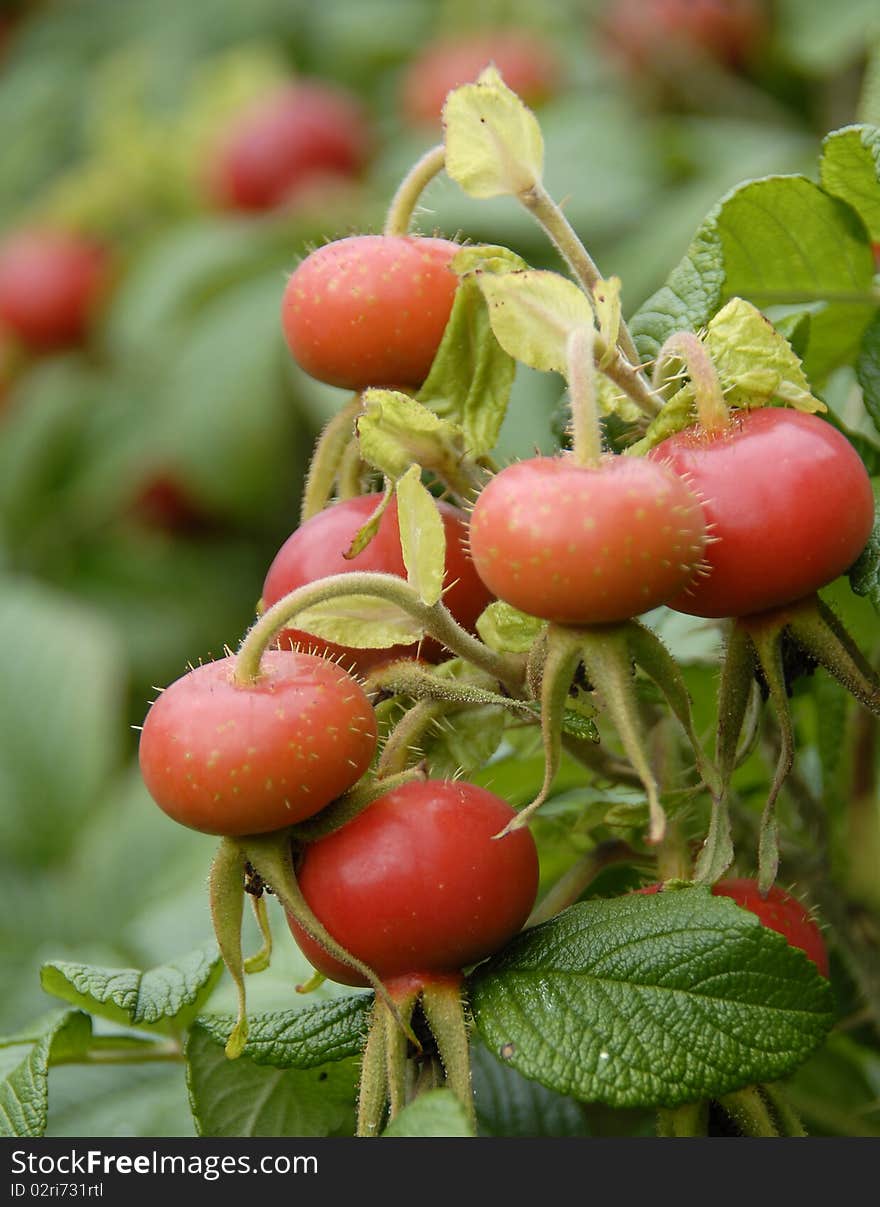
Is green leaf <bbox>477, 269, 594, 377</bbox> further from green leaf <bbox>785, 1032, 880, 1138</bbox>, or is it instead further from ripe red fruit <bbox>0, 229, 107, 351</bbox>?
ripe red fruit <bbox>0, 229, 107, 351</bbox>

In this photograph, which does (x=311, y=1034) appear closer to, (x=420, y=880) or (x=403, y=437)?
(x=420, y=880)

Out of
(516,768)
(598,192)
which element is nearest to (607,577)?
(516,768)

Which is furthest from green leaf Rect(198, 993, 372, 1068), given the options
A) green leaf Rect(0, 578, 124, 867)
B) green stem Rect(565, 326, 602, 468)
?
green leaf Rect(0, 578, 124, 867)

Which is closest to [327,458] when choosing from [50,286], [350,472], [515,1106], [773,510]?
[350,472]

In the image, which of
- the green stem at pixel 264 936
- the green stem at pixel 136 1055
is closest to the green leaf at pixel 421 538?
the green stem at pixel 264 936

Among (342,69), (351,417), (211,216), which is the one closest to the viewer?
(351,417)

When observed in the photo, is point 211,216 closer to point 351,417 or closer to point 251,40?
point 251,40

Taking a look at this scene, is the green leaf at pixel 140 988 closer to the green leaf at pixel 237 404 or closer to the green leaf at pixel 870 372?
the green leaf at pixel 870 372
